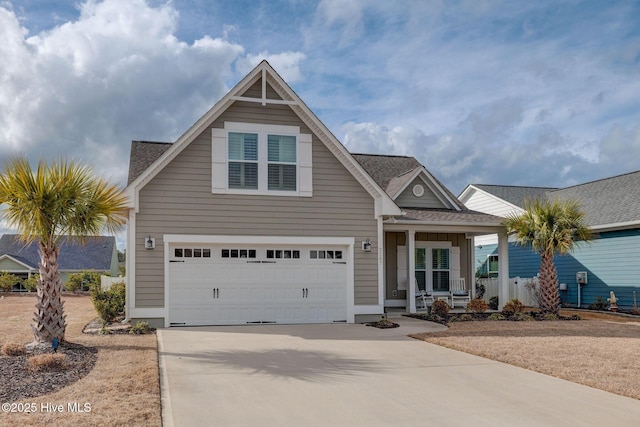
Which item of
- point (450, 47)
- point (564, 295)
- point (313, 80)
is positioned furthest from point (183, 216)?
point (564, 295)

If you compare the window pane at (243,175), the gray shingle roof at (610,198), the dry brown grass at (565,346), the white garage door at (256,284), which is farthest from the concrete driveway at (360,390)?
the gray shingle roof at (610,198)

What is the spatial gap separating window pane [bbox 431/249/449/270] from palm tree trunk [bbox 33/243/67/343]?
13206 millimetres

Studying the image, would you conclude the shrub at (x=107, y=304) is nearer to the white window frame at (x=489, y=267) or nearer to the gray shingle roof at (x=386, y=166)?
the gray shingle roof at (x=386, y=166)

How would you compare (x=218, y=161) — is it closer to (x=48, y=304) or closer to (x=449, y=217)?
(x=48, y=304)

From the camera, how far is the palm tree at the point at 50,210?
10.6 m

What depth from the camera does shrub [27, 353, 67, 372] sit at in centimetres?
867

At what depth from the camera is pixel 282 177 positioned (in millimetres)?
16156

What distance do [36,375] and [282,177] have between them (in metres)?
8.93

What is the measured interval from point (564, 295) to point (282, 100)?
15.4 m

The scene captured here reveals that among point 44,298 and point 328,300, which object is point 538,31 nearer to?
point 328,300

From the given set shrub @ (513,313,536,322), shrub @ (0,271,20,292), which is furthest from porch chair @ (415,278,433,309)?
shrub @ (0,271,20,292)

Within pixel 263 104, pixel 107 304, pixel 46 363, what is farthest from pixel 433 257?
pixel 46 363

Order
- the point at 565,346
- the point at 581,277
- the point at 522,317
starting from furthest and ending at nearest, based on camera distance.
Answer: the point at 581,277, the point at 522,317, the point at 565,346

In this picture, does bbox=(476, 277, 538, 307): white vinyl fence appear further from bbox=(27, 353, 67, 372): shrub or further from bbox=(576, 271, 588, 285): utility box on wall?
bbox=(27, 353, 67, 372): shrub
